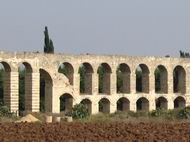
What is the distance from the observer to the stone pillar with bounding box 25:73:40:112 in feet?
153

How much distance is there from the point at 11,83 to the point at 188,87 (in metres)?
19.0

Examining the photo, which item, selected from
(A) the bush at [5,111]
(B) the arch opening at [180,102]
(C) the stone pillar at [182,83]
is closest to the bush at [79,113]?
(A) the bush at [5,111]

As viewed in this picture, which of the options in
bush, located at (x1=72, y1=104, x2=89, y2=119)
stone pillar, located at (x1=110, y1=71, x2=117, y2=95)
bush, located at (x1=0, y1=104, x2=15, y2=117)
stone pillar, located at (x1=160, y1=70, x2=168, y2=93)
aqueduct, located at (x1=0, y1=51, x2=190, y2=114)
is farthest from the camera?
stone pillar, located at (x1=160, y1=70, x2=168, y2=93)

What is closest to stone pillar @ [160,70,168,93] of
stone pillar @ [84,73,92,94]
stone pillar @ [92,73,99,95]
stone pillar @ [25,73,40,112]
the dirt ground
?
stone pillar @ [92,73,99,95]

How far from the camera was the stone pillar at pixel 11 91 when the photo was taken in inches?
1783

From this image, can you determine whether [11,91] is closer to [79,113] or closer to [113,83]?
[79,113]

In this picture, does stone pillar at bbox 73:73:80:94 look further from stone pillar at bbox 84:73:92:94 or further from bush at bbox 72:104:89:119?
bush at bbox 72:104:89:119

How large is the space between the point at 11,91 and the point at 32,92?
1.80m

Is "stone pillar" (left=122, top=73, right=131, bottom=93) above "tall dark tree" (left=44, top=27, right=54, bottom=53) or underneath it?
underneath

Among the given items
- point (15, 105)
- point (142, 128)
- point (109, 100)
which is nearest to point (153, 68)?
point (109, 100)

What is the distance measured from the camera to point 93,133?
796 inches

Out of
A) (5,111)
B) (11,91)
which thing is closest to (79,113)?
(5,111)

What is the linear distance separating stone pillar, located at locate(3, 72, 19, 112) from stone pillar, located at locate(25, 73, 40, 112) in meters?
1.29

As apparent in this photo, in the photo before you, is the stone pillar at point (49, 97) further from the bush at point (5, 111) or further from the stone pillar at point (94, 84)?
the bush at point (5, 111)
